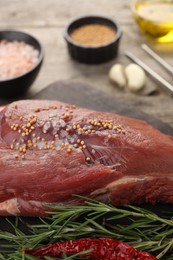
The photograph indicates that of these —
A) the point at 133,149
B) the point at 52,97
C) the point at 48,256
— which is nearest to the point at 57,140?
the point at 133,149

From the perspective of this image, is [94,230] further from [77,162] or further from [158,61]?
[158,61]

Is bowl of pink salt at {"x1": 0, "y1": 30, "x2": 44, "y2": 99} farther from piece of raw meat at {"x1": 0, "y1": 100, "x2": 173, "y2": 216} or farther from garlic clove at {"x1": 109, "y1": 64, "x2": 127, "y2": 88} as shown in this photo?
piece of raw meat at {"x1": 0, "y1": 100, "x2": 173, "y2": 216}

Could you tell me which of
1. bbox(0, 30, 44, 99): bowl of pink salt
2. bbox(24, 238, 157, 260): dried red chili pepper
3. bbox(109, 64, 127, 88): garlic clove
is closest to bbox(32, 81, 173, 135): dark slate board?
bbox(0, 30, 44, 99): bowl of pink salt

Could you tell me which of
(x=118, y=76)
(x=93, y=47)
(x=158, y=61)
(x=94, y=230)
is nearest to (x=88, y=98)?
(x=118, y=76)

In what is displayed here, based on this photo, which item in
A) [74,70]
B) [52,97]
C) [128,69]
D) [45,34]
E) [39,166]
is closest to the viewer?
[39,166]

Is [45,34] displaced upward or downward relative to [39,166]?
downward

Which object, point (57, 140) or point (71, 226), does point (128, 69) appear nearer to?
point (57, 140)

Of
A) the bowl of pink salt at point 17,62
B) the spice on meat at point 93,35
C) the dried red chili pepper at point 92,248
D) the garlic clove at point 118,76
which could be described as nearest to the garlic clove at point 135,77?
the garlic clove at point 118,76
